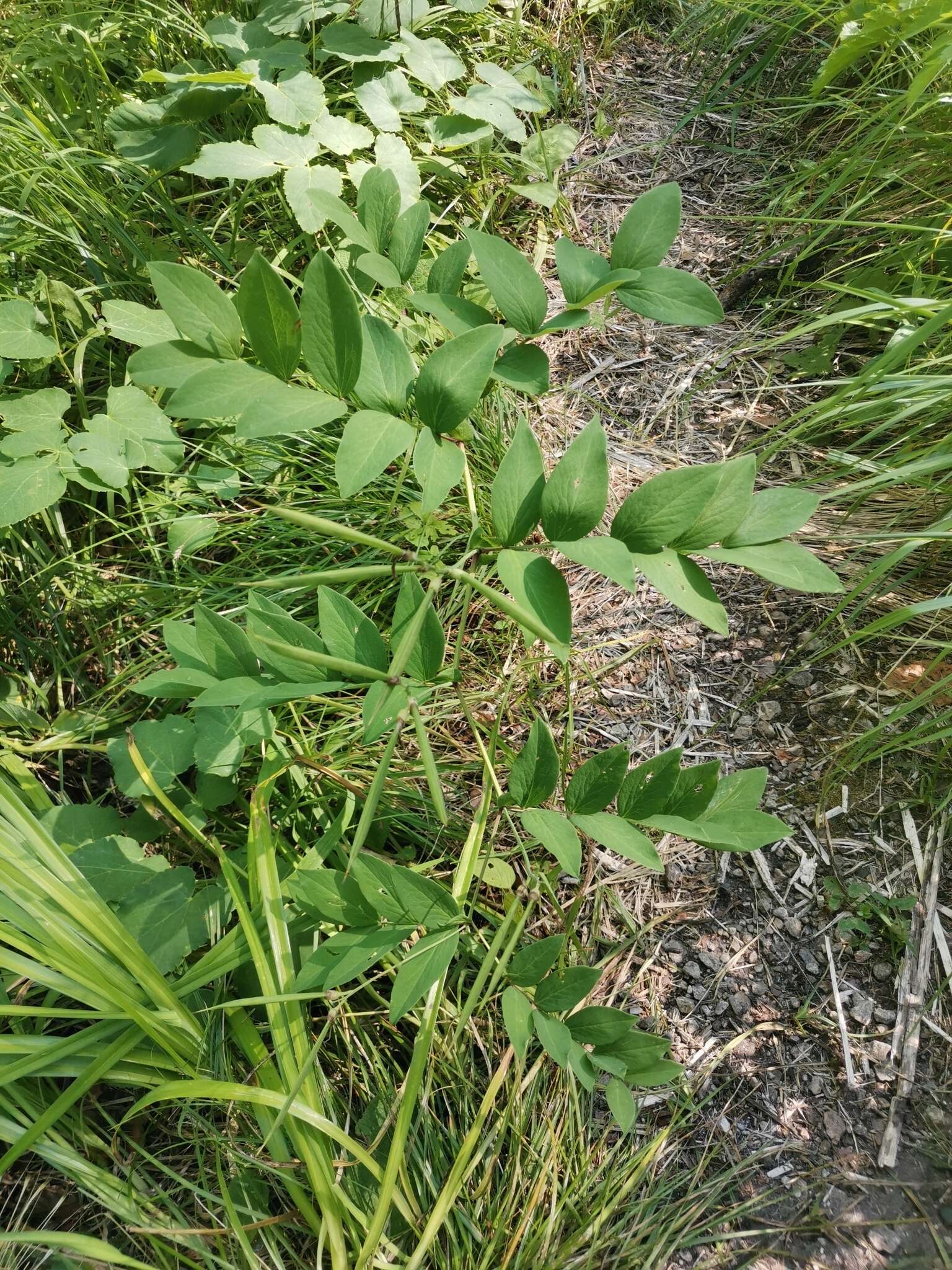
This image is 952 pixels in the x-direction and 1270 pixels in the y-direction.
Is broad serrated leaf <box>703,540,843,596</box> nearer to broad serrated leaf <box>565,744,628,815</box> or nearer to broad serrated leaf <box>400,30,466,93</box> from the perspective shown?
broad serrated leaf <box>565,744,628,815</box>

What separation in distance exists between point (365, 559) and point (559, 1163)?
101 centimetres

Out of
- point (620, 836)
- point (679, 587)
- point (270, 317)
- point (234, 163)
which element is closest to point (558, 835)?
point (620, 836)

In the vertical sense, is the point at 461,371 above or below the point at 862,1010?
above

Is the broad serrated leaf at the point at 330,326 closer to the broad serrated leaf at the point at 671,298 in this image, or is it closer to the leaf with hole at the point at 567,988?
the broad serrated leaf at the point at 671,298

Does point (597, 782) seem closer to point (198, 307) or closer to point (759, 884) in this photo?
point (759, 884)

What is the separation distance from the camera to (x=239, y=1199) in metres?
1.03

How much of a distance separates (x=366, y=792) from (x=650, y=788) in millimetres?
446

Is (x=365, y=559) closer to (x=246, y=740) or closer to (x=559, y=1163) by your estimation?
(x=246, y=740)

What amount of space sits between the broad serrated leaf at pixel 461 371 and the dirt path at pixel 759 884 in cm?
71

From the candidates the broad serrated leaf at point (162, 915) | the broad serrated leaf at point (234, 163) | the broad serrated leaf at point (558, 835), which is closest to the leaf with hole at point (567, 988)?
the broad serrated leaf at point (558, 835)

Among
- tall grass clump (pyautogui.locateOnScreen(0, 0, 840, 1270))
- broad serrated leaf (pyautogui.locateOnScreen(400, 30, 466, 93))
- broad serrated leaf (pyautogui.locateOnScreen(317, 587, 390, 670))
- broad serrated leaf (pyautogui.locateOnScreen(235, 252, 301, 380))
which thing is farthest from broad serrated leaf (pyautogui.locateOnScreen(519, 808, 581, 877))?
broad serrated leaf (pyautogui.locateOnScreen(400, 30, 466, 93))

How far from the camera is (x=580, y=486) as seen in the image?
0.85 metres

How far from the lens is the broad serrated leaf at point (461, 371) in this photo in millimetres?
868

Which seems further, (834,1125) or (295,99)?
(295,99)
